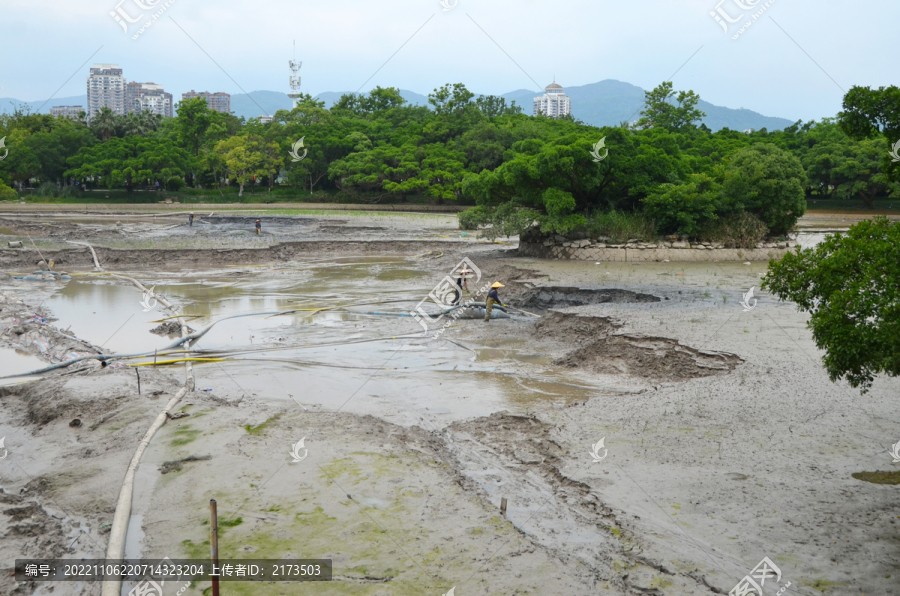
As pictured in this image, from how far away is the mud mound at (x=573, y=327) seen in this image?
13.3 metres

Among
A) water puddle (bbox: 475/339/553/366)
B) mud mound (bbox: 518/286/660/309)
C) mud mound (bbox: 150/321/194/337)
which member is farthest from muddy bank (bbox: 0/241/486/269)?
water puddle (bbox: 475/339/553/366)

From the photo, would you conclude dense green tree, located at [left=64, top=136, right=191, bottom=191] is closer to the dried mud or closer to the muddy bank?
the muddy bank

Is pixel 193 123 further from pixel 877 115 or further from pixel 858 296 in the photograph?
pixel 858 296

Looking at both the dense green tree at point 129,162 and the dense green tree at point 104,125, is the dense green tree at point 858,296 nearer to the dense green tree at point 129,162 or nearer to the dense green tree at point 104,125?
the dense green tree at point 129,162

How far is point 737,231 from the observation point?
1053 inches

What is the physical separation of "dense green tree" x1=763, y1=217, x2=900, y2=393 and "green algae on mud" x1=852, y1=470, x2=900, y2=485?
133 centimetres

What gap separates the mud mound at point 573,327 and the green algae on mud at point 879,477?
6464 millimetres

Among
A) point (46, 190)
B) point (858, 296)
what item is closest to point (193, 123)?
point (46, 190)

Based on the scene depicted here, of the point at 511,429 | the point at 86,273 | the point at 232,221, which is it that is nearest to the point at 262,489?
the point at 511,429

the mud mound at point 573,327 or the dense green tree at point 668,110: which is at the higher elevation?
the dense green tree at point 668,110

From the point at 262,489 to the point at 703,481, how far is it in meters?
4.40

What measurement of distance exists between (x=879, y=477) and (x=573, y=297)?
1092cm

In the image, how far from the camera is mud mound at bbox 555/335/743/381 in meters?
10.6

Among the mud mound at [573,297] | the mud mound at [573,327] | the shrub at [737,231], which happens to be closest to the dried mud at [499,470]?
the mud mound at [573,327]
